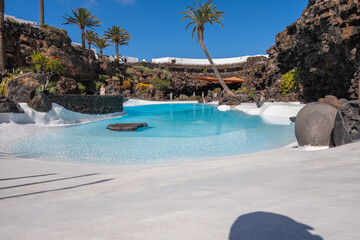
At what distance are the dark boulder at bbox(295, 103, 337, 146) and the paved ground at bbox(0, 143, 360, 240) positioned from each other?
1.56 m

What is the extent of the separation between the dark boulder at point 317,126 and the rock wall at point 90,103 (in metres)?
11.7

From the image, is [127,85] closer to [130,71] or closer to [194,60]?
[130,71]

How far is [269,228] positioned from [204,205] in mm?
493

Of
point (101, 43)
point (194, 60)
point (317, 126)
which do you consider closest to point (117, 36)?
point (101, 43)

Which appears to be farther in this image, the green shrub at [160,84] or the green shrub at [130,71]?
the green shrub at [130,71]

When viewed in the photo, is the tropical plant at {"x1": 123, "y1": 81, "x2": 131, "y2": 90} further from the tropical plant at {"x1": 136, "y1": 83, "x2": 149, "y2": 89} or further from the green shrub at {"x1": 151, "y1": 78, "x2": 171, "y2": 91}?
the green shrub at {"x1": 151, "y1": 78, "x2": 171, "y2": 91}

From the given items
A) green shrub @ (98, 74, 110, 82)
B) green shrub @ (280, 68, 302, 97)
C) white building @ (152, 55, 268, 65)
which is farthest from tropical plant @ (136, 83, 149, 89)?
green shrub @ (280, 68, 302, 97)

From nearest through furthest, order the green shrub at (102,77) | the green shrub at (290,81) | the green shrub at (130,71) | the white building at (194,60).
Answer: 1. the green shrub at (290,81)
2. the green shrub at (102,77)
3. the green shrub at (130,71)
4. the white building at (194,60)

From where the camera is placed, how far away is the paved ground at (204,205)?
1.14 meters

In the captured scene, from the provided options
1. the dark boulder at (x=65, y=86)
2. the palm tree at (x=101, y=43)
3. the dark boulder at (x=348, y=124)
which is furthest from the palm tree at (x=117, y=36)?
the dark boulder at (x=348, y=124)

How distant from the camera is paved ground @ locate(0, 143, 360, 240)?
1.14 metres

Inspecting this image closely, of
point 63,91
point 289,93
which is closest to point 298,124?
point 289,93

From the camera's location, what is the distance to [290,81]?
1720 centimetres

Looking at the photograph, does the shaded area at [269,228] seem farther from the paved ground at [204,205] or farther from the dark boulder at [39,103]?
the dark boulder at [39,103]
